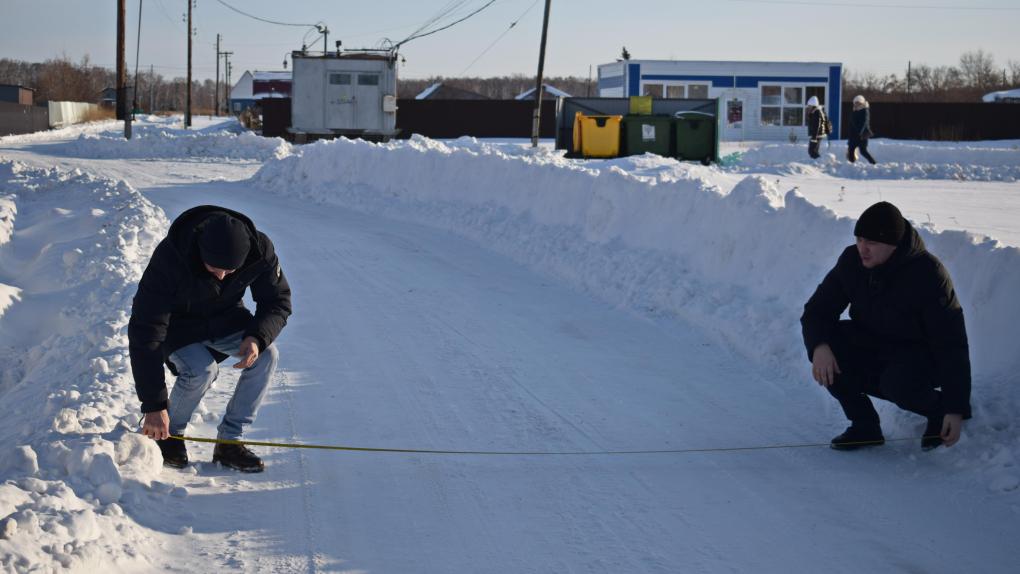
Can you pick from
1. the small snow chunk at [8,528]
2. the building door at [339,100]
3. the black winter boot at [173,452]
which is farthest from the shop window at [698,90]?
the small snow chunk at [8,528]

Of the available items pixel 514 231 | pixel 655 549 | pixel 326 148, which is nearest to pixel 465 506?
pixel 655 549

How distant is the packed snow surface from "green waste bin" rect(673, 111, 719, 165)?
530 inches

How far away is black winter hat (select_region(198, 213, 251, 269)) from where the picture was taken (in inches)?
173

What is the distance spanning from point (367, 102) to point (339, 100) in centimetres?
92

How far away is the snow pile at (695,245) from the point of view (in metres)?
6.07

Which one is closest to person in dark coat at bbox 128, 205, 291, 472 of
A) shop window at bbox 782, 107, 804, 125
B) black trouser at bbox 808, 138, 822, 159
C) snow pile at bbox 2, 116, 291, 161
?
black trouser at bbox 808, 138, 822, 159

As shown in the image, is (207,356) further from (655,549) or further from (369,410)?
(655,549)

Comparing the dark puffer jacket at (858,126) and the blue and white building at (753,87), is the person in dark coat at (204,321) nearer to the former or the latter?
the dark puffer jacket at (858,126)

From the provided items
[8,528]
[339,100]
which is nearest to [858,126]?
[339,100]

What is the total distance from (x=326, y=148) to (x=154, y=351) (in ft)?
53.6

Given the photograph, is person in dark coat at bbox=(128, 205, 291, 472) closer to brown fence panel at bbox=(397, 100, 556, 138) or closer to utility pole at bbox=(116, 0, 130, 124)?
utility pole at bbox=(116, 0, 130, 124)

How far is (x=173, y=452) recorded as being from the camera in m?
4.95

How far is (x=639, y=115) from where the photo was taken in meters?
25.5

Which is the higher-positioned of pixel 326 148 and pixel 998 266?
pixel 326 148
